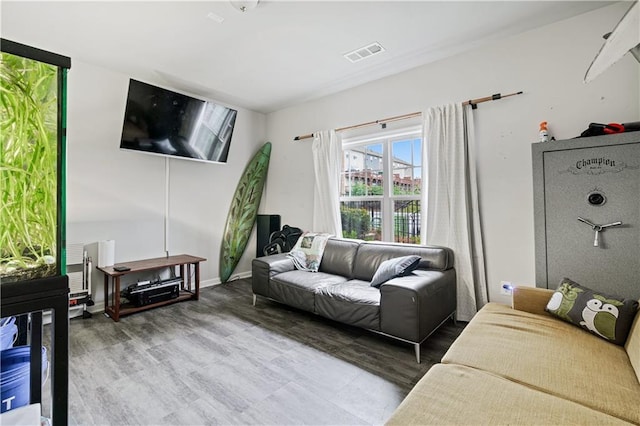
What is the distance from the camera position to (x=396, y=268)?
2.63 meters

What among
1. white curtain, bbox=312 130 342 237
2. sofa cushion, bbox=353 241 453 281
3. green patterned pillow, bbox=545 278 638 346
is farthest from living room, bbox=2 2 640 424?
green patterned pillow, bbox=545 278 638 346

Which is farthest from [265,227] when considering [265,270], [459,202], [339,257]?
[459,202]

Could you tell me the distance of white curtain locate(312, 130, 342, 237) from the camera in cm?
393

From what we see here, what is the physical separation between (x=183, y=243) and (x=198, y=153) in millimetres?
1258

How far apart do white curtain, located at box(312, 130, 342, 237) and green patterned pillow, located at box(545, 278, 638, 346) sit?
242 cm

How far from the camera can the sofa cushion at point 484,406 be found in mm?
1007

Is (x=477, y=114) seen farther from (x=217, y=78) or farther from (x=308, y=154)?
(x=217, y=78)

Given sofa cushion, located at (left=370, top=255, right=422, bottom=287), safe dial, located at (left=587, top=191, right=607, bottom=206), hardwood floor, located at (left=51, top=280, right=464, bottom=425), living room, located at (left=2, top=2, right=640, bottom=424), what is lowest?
hardwood floor, located at (left=51, top=280, right=464, bottom=425)

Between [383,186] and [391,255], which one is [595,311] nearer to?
[391,255]

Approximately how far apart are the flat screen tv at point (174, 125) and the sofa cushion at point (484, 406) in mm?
3603

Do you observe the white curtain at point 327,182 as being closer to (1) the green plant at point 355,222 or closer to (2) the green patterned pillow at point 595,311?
(1) the green plant at point 355,222

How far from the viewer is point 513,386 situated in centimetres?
119

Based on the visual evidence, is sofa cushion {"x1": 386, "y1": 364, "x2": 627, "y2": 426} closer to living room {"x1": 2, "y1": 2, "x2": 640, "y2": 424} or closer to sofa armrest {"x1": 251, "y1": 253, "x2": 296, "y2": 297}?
living room {"x1": 2, "y1": 2, "x2": 640, "y2": 424}

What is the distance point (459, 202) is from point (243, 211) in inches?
123
